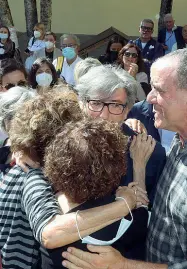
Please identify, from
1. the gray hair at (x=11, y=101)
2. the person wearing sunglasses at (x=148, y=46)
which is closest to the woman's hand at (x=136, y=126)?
the gray hair at (x=11, y=101)

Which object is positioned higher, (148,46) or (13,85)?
(148,46)

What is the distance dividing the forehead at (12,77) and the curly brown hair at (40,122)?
92.3 inches

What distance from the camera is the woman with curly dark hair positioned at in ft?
5.06

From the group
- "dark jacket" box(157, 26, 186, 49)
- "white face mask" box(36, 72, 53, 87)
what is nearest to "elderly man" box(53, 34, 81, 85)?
"white face mask" box(36, 72, 53, 87)

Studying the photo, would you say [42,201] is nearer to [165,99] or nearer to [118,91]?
[165,99]

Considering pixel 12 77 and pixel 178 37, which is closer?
pixel 12 77

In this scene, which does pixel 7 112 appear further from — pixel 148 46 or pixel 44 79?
pixel 148 46

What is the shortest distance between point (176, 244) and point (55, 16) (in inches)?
419

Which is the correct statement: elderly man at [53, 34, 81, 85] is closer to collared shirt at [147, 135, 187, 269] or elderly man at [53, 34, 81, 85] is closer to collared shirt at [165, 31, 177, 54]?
collared shirt at [165, 31, 177, 54]

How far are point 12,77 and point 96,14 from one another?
788 cm

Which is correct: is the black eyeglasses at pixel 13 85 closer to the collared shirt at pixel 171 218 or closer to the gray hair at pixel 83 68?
the gray hair at pixel 83 68

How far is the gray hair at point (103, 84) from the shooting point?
2.46 metres

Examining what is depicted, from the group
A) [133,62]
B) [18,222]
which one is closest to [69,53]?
[133,62]

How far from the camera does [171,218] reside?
174 cm
